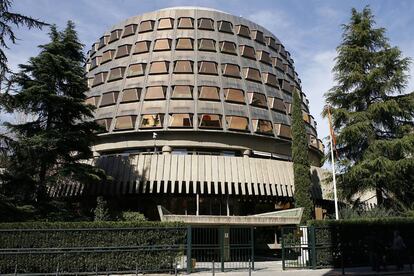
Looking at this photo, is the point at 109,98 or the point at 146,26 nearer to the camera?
the point at 109,98

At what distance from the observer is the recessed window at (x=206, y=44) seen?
46188 millimetres

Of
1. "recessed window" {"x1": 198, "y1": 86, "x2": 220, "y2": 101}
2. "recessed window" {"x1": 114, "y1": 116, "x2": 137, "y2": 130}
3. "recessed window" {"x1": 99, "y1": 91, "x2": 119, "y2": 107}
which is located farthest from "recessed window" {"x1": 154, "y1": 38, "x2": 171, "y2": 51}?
"recessed window" {"x1": 114, "y1": 116, "x2": 137, "y2": 130}

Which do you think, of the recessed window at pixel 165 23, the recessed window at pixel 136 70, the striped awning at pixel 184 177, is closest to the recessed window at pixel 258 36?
the recessed window at pixel 165 23

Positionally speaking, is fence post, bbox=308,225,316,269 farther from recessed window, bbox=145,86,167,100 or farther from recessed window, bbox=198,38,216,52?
recessed window, bbox=198,38,216,52

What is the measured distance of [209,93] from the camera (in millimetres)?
42219

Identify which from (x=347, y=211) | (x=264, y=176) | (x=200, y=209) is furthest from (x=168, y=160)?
(x=347, y=211)

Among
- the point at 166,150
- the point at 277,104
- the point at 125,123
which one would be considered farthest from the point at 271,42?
the point at 125,123

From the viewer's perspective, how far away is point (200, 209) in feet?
121

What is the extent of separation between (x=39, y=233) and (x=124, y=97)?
2488 cm

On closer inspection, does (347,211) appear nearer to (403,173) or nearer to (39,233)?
(403,173)

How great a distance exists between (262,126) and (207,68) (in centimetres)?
876

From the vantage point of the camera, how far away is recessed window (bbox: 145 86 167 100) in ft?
137

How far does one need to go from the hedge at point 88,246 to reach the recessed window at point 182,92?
22.8m

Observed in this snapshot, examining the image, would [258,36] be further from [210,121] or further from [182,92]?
[210,121]
